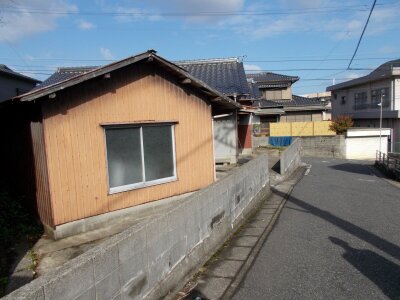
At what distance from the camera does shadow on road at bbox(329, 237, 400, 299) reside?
17.3ft

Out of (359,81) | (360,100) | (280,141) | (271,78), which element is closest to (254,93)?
(280,141)

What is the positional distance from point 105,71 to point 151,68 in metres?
1.64

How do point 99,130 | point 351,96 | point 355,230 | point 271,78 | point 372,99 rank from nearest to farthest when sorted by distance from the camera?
point 99,130
point 355,230
point 372,99
point 351,96
point 271,78

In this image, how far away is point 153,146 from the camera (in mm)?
9023

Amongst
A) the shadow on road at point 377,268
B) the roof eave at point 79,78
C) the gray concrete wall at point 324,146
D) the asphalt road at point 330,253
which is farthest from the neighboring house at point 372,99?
the roof eave at point 79,78

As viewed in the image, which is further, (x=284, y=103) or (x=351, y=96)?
(x=284, y=103)

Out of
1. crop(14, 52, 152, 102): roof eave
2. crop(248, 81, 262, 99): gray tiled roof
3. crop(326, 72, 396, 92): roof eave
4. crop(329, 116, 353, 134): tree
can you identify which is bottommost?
crop(329, 116, 353, 134): tree

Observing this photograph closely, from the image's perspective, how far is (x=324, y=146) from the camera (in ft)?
116

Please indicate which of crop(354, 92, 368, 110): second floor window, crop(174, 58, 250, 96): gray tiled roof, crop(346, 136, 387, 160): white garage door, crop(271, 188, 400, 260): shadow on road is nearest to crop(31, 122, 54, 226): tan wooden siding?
crop(271, 188, 400, 260): shadow on road

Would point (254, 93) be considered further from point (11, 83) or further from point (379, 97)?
point (379, 97)

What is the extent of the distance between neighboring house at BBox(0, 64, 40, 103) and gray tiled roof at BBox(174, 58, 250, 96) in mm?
8036

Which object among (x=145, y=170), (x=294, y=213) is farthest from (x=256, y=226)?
(x=145, y=170)

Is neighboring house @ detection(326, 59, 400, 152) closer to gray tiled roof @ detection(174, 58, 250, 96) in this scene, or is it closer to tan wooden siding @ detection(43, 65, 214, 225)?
gray tiled roof @ detection(174, 58, 250, 96)

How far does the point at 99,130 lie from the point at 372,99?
36.2 meters
